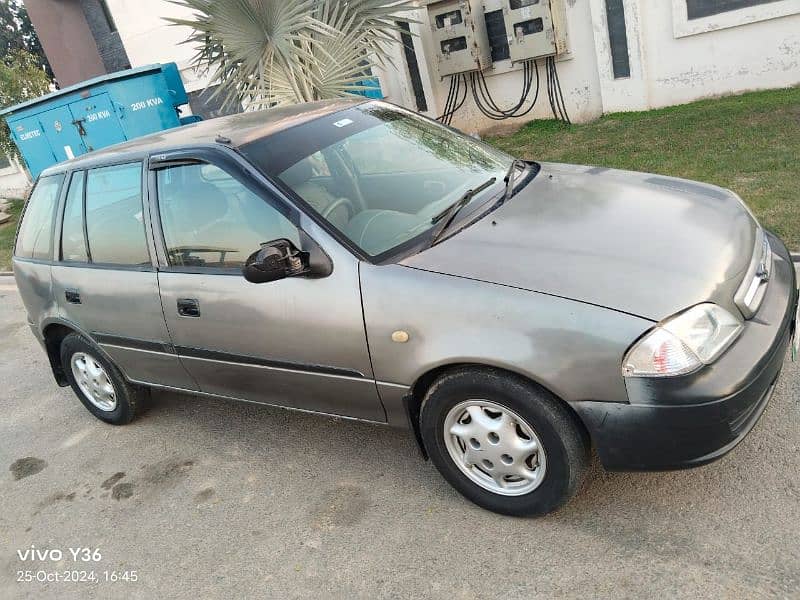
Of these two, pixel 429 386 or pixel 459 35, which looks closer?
pixel 429 386

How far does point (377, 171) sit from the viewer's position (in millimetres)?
3426

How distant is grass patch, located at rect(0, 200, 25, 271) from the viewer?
10406mm

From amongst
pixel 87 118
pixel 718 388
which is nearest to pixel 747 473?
pixel 718 388

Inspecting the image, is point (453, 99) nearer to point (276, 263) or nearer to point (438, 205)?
point (438, 205)

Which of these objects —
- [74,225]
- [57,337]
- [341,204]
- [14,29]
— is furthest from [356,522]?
[14,29]

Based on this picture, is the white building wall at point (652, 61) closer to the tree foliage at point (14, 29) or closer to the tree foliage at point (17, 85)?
the tree foliage at point (17, 85)

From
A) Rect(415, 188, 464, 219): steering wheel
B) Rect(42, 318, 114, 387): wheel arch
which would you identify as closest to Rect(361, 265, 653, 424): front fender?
Rect(415, 188, 464, 219): steering wheel

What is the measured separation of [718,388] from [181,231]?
8.36 ft

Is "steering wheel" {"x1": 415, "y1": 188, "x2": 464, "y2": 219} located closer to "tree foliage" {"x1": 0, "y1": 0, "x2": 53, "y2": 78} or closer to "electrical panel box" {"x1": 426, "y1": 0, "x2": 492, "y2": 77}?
Answer: "electrical panel box" {"x1": 426, "y1": 0, "x2": 492, "y2": 77}

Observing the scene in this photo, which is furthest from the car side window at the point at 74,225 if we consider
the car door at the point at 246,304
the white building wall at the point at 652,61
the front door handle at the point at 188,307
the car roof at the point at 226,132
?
the white building wall at the point at 652,61

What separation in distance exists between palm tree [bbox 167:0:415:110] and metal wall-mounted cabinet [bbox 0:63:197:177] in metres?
2.70

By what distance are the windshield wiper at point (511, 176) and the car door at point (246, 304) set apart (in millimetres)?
914

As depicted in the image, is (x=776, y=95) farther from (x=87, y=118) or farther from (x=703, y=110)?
(x=87, y=118)

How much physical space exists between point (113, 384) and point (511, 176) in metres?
2.74
